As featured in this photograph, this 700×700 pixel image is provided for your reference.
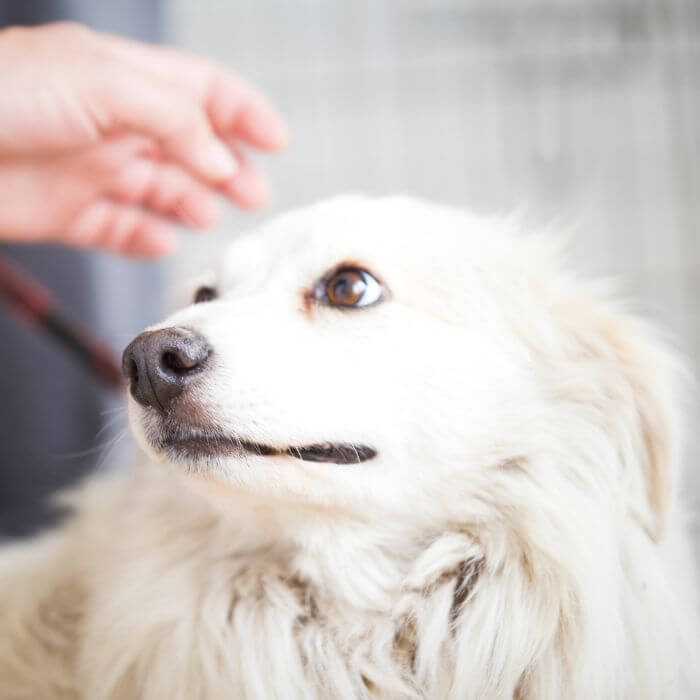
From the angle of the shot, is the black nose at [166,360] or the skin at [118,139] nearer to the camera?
the black nose at [166,360]

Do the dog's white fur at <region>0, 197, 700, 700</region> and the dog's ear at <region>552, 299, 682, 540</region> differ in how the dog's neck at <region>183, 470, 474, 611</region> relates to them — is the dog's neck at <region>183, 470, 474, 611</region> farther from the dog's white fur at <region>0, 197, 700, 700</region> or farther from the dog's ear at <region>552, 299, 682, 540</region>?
the dog's ear at <region>552, 299, 682, 540</region>

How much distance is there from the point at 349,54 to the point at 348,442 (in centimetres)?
151

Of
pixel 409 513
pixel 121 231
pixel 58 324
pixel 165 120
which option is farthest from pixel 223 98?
pixel 409 513

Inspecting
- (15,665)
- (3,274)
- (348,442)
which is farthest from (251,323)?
(3,274)

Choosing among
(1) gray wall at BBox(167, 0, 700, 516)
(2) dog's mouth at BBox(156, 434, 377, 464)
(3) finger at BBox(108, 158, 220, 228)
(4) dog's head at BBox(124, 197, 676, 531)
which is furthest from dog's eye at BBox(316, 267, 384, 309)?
(1) gray wall at BBox(167, 0, 700, 516)

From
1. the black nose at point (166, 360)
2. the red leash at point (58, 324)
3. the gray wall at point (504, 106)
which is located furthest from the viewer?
the gray wall at point (504, 106)

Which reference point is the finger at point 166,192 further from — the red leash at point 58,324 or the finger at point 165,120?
the red leash at point 58,324

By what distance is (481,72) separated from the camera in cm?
184

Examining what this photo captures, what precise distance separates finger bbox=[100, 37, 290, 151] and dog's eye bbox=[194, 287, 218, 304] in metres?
0.42

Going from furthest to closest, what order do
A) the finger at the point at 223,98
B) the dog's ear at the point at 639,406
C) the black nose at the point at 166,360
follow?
the finger at the point at 223,98 < the dog's ear at the point at 639,406 < the black nose at the point at 166,360

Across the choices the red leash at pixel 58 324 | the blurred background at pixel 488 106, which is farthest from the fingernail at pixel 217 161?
the blurred background at pixel 488 106

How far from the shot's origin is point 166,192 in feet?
4.38

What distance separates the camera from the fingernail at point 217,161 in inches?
48.1

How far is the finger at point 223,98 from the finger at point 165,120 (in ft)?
0.11
